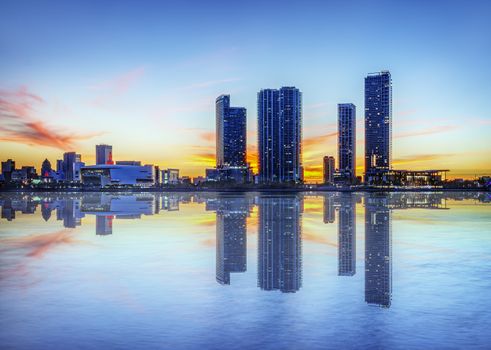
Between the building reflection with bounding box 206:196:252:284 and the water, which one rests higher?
the building reflection with bounding box 206:196:252:284

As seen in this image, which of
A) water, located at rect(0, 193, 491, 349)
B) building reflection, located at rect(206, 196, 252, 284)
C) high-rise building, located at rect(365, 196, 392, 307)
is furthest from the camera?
building reflection, located at rect(206, 196, 252, 284)

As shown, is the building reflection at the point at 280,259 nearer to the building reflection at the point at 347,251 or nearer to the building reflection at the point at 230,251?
the building reflection at the point at 230,251

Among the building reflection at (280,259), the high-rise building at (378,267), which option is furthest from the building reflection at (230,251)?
the high-rise building at (378,267)

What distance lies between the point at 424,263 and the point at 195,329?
1136cm

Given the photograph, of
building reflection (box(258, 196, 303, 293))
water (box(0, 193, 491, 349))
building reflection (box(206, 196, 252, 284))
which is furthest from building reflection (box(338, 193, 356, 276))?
building reflection (box(206, 196, 252, 284))

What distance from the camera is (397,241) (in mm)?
24734

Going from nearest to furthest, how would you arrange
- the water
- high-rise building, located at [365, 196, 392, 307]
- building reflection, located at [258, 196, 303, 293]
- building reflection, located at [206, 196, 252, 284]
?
the water, high-rise building, located at [365, 196, 392, 307], building reflection, located at [258, 196, 303, 293], building reflection, located at [206, 196, 252, 284]

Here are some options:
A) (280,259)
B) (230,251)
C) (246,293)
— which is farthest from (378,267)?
(230,251)

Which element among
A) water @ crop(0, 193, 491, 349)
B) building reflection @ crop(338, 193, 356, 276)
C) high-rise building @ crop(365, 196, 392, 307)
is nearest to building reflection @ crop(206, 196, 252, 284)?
water @ crop(0, 193, 491, 349)

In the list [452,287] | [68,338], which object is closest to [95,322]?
[68,338]

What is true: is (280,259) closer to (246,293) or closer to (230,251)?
(230,251)

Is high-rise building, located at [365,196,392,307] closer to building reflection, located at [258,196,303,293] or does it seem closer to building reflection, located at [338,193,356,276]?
building reflection, located at [338,193,356,276]

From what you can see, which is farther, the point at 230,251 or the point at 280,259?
the point at 230,251

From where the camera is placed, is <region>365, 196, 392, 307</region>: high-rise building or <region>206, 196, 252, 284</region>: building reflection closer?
<region>365, 196, 392, 307</region>: high-rise building
